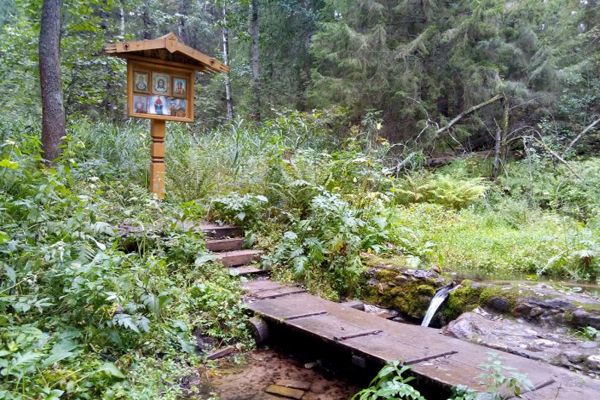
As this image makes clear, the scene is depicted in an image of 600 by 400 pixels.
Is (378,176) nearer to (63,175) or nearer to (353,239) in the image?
(353,239)

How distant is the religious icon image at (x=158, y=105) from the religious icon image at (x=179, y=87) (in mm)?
197

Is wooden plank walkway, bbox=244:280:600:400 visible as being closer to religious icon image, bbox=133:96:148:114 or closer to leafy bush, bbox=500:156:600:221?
religious icon image, bbox=133:96:148:114

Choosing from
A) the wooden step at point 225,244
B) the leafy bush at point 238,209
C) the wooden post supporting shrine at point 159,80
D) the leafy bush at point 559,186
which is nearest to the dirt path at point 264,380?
the wooden step at point 225,244

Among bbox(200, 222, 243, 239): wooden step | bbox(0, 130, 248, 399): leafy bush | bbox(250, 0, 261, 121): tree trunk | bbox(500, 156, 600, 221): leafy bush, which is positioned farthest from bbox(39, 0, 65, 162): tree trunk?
bbox(250, 0, 261, 121): tree trunk

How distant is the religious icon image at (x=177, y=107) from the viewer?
6.35 meters

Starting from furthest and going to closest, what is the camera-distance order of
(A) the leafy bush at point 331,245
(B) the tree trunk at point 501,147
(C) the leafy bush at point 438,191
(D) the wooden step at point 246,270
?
1. (B) the tree trunk at point 501,147
2. (C) the leafy bush at point 438,191
3. (A) the leafy bush at point 331,245
4. (D) the wooden step at point 246,270

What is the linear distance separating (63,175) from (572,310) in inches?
189

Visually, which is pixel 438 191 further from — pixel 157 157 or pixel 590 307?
pixel 157 157

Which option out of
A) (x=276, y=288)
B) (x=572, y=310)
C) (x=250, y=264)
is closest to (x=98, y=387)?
(x=276, y=288)

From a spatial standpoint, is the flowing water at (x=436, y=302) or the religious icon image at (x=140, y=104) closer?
the flowing water at (x=436, y=302)

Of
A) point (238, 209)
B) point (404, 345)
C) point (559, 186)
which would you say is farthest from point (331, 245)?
point (559, 186)

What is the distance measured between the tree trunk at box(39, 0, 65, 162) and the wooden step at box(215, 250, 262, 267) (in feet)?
9.13

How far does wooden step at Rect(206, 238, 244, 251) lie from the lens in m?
5.64

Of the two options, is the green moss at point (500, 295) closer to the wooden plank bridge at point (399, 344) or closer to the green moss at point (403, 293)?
the green moss at point (403, 293)
